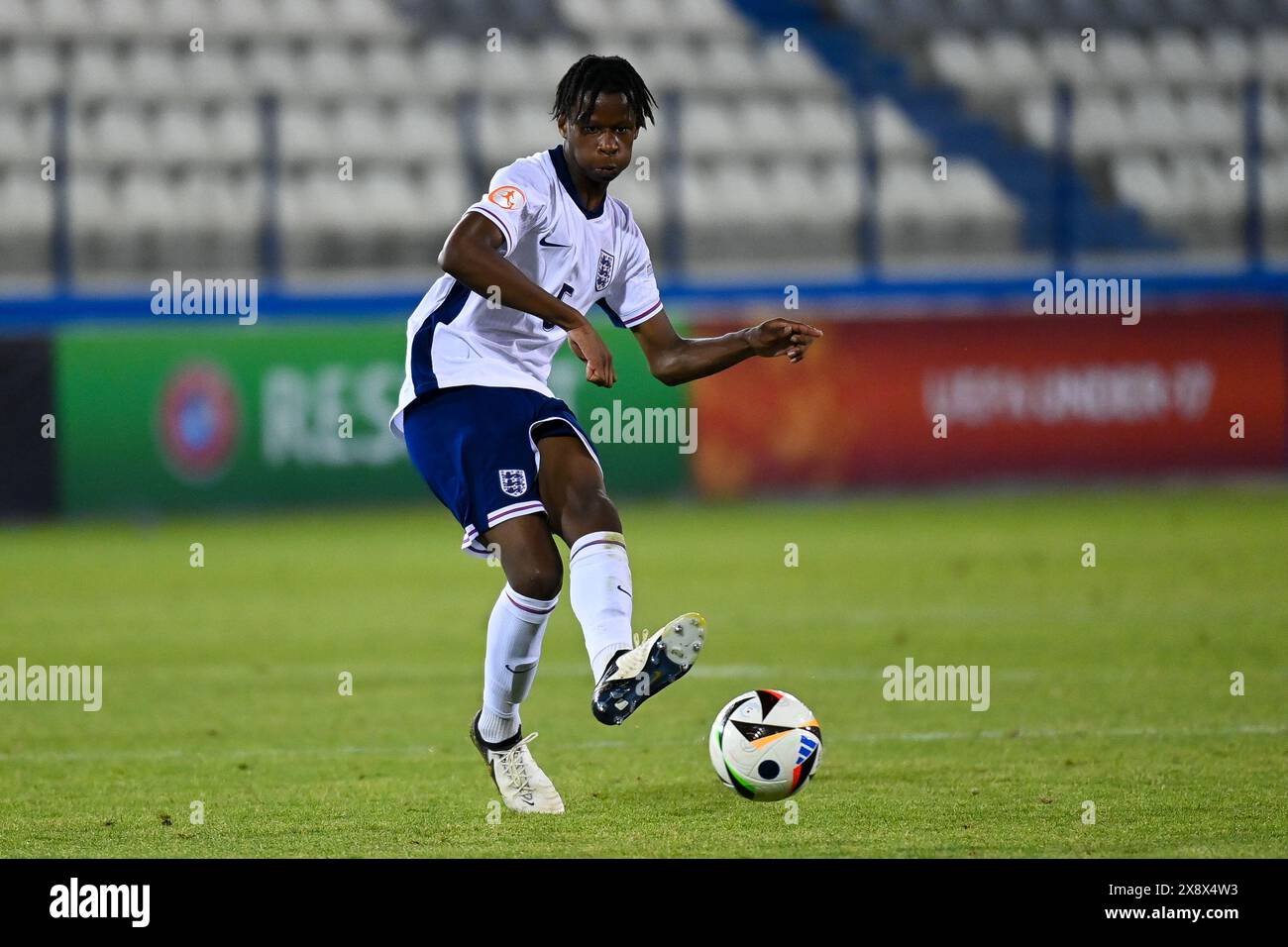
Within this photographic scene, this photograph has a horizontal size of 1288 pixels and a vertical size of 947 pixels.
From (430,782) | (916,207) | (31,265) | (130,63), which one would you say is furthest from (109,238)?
(430,782)

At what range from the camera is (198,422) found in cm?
1541

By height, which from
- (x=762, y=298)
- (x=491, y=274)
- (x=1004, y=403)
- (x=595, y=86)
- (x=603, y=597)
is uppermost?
(x=762, y=298)

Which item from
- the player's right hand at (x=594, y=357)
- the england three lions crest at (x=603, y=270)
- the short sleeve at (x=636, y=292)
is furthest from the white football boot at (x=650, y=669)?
the short sleeve at (x=636, y=292)

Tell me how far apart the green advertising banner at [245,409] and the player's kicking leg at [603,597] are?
9558mm

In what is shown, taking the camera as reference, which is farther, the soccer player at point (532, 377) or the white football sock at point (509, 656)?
the white football sock at point (509, 656)

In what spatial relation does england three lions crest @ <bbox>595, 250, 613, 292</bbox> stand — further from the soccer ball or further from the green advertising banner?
the green advertising banner

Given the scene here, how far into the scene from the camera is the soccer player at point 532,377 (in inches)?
211

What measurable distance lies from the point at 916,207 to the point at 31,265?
8102 mm

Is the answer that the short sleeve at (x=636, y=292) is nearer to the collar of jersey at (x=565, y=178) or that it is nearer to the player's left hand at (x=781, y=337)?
the collar of jersey at (x=565, y=178)

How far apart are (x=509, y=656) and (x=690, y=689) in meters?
2.82

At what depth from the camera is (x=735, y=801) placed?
579 cm

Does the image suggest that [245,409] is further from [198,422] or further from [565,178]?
[565,178]

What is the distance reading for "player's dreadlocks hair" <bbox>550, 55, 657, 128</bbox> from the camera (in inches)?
215

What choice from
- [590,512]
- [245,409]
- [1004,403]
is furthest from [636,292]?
[1004,403]
